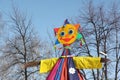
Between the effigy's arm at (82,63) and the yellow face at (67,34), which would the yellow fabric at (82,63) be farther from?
the yellow face at (67,34)

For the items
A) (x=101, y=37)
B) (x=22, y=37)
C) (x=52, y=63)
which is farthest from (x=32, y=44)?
(x=52, y=63)

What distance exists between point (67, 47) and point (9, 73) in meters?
12.5

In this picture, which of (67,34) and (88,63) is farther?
(67,34)

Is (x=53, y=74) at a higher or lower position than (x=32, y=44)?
lower

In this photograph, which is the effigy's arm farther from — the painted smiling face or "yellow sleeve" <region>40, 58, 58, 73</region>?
the painted smiling face

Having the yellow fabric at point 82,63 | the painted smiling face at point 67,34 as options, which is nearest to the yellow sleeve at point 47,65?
the yellow fabric at point 82,63

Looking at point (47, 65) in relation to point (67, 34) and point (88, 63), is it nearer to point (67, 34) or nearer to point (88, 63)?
point (67, 34)

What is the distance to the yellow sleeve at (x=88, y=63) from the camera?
1262 cm

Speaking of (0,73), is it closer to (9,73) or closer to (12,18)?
(9,73)

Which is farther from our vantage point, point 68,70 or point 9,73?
point 9,73

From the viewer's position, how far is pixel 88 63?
1278cm

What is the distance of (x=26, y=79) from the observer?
24266mm

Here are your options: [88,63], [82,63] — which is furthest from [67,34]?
[88,63]

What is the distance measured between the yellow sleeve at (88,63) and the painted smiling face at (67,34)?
799 millimetres
